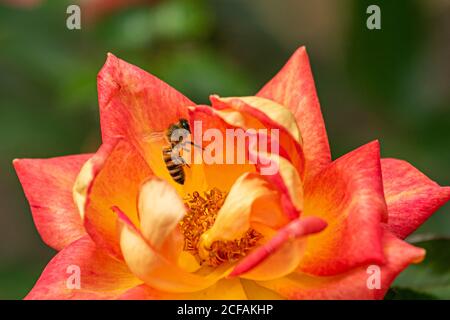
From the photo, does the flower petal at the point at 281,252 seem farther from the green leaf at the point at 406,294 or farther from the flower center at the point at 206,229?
the green leaf at the point at 406,294

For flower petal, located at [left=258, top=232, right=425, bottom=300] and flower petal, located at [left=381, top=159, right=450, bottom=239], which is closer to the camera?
flower petal, located at [left=258, top=232, right=425, bottom=300]

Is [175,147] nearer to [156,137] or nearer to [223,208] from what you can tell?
[156,137]

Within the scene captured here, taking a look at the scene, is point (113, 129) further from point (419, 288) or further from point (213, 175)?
point (419, 288)

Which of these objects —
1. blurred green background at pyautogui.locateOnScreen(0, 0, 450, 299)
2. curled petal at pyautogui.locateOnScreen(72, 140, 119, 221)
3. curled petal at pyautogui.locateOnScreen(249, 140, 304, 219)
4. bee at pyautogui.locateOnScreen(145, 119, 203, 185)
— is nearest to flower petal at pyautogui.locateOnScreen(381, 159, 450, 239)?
curled petal at pyautogui.locateOnScreen(249, 140, 304, 219)

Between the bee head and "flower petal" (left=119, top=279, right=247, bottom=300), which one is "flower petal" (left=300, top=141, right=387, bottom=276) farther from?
the bee head

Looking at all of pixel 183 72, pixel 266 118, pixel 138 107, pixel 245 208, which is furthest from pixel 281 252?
pixel 183 72

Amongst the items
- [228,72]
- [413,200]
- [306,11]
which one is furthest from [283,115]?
[306,11]
